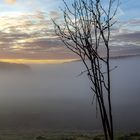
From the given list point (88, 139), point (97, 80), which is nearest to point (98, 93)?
point (97, 80)

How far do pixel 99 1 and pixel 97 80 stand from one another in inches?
56.7

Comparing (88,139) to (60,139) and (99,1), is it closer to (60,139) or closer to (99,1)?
(60,139)

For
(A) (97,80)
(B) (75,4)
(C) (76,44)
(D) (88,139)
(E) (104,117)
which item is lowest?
(D) (88,139)

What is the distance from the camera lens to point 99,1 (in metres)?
7.20

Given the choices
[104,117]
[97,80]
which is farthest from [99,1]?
[104,117]

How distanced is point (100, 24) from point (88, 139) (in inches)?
347

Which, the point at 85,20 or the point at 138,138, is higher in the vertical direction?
the point at 85,20

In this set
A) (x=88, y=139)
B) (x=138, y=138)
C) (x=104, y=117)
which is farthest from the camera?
(x=88, y=139)

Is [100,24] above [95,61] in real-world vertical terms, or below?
above

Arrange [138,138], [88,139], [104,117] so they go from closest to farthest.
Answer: [104,117], [138,138], [88,139]

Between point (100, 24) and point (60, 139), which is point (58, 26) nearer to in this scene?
point (100, 24)

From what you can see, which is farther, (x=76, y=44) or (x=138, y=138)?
(x=138, y=138)

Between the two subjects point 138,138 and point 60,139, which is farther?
point 60,139

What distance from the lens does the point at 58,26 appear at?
23.8 feet
